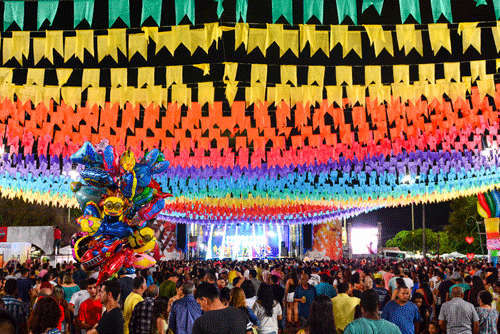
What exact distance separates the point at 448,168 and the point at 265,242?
33579 mm

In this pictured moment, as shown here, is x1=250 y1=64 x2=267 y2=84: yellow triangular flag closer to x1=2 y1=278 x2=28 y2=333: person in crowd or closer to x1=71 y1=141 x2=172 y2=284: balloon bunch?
x1=71 y1=141 x2=172 y2=284: balloon bunch

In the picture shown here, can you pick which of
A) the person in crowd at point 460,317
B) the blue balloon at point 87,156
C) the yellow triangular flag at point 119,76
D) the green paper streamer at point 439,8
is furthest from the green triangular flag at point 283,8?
the blue balloon at point 87,156

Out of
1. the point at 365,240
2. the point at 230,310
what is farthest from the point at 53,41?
the point at 365,240

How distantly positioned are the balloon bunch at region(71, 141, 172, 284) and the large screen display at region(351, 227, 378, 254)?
39.7 metres

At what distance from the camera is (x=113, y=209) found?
963cm

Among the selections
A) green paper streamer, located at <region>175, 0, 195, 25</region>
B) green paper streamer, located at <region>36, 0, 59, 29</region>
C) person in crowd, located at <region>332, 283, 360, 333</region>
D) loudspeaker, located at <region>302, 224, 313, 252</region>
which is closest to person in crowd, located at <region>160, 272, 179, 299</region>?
person in crowd, located at <region>332, 283, 360, 333</region>

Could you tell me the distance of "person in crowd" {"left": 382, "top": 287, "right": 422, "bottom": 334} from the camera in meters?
6.01

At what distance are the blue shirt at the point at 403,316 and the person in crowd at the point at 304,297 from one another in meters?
2.15

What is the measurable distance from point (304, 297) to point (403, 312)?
240 centimetres

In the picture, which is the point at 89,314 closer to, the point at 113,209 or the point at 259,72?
the point at 113,209

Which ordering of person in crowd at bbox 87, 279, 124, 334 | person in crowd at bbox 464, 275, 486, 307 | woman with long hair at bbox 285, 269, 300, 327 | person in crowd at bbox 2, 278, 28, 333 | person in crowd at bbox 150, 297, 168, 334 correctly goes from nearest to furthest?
person in crowd at bbox 87, 279, 124, 334 → person in crowd at bbox 150, 297, 168, 334 → person in crowd at bbox 2, 278, 28, 333 → person in crowd at bbox 464, 275, 486, 307 → woman with long hair at bbox 285, 269, 300, 327

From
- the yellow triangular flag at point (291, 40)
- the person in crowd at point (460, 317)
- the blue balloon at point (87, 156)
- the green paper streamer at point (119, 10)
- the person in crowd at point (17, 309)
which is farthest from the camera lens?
the blue balloon at point (87, 156)

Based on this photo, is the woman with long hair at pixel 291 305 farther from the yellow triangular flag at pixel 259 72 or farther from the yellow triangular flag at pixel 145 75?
the yellow triangular flag at pixel 145 75

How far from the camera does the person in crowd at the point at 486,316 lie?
643 centimetres
